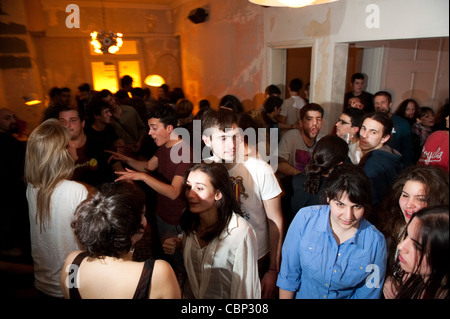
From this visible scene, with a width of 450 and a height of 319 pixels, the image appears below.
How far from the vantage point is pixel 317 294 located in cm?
138

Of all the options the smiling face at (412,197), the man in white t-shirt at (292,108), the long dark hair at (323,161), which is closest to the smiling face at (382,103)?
the man in white t-shirt at (292,108)

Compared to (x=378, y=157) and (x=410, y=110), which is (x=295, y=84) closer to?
(x=410, y=110)

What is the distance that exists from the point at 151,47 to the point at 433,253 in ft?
27.5

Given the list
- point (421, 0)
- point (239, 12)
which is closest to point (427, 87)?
point (421, 0)

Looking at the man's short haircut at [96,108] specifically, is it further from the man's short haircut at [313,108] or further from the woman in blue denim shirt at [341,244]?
the woman in blue denim shirt at [341,244]

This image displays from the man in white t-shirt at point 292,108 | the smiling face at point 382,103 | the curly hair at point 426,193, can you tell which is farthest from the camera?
the man in white t-shirt at point 292,108

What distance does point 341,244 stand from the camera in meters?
1.31

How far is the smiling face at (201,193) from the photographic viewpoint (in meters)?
1.41

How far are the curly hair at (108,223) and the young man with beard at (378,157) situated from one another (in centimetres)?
164

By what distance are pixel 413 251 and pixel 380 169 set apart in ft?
4.11

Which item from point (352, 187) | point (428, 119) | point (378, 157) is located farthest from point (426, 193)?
point (428, 119)

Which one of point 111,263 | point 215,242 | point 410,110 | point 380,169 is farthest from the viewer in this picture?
point 410,110

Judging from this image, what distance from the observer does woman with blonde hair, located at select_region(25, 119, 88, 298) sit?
142 cm

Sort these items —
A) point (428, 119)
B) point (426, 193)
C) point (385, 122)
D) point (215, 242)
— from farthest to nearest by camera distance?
point (428, 119)
point (385, 122)
point (215, 242)
point (426, 193)
